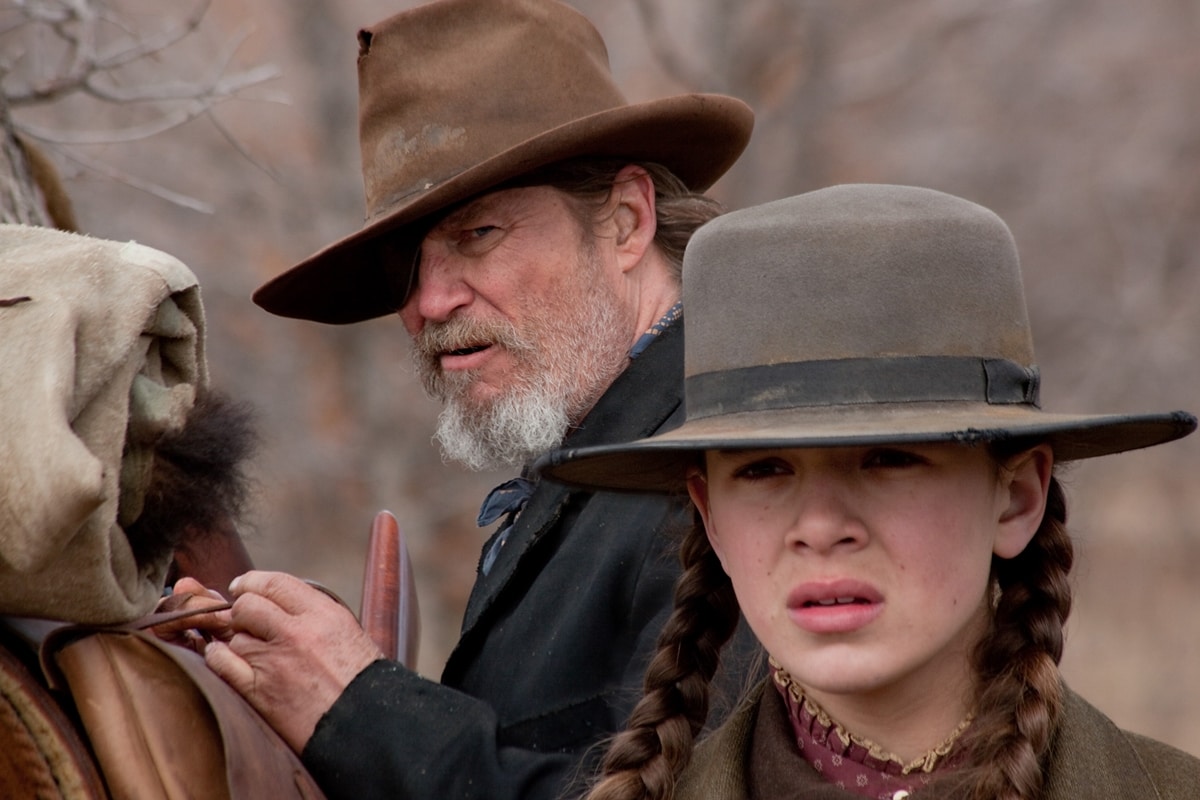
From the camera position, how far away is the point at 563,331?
129 inches

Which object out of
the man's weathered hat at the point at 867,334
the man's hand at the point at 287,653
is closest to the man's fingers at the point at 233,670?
the man's hand at the point at 287,653

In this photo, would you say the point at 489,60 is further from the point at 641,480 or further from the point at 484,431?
the point at 641,480

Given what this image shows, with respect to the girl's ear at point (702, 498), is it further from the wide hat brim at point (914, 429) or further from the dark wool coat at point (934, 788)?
the dark wool coat at point (934, 788)

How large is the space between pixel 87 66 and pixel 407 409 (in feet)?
27.0

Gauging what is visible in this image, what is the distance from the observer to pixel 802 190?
11625 millimetres

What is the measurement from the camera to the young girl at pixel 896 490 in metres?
1.99

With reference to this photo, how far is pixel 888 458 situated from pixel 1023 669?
1.08 ft

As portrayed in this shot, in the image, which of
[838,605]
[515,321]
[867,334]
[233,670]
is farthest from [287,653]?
[867,334]

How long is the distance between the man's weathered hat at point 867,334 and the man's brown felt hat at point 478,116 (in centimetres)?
118

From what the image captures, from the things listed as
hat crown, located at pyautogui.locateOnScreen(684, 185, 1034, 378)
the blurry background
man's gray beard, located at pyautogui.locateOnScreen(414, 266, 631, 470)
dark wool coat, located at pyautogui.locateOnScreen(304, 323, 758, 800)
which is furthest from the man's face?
the blurry background

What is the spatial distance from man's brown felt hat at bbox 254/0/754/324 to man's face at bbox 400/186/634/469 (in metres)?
0.09

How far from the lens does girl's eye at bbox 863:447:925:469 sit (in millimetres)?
2010

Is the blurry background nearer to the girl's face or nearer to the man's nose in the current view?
the man's nose

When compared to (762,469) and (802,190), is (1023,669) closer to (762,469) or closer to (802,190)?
(762,469)
